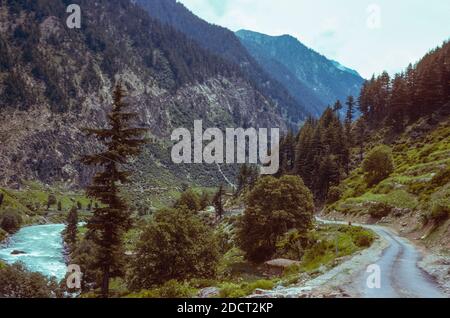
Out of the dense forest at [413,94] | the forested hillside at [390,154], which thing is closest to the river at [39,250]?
the forested hillside at [390,154]

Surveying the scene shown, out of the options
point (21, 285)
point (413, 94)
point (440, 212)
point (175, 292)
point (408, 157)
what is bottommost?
point (21, 285)

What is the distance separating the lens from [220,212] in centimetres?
12038

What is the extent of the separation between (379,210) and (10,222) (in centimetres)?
14344

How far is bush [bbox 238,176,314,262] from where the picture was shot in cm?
6081

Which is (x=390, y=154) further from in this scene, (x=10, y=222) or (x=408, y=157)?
(x=10, y=222)

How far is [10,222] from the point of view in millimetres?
156750

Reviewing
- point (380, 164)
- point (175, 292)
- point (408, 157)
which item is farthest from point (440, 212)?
point (408, 157)

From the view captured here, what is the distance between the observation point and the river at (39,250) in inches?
3871

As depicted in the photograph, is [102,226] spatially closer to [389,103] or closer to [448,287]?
[448,287]

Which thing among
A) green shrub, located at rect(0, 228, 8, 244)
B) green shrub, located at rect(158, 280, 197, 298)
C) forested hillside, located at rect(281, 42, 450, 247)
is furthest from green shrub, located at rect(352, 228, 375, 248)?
green shrub, located at rect(0, 228, 8, 244)

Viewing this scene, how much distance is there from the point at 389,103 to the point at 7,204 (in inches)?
6683

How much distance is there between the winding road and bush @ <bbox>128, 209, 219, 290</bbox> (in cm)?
1675

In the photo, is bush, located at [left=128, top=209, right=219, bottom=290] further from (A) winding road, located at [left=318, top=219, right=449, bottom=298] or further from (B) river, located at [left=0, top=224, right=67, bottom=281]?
(B) river, located at [left=0, top=224, right=67, bottom=281]

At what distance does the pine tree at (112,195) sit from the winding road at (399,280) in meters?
18.1
